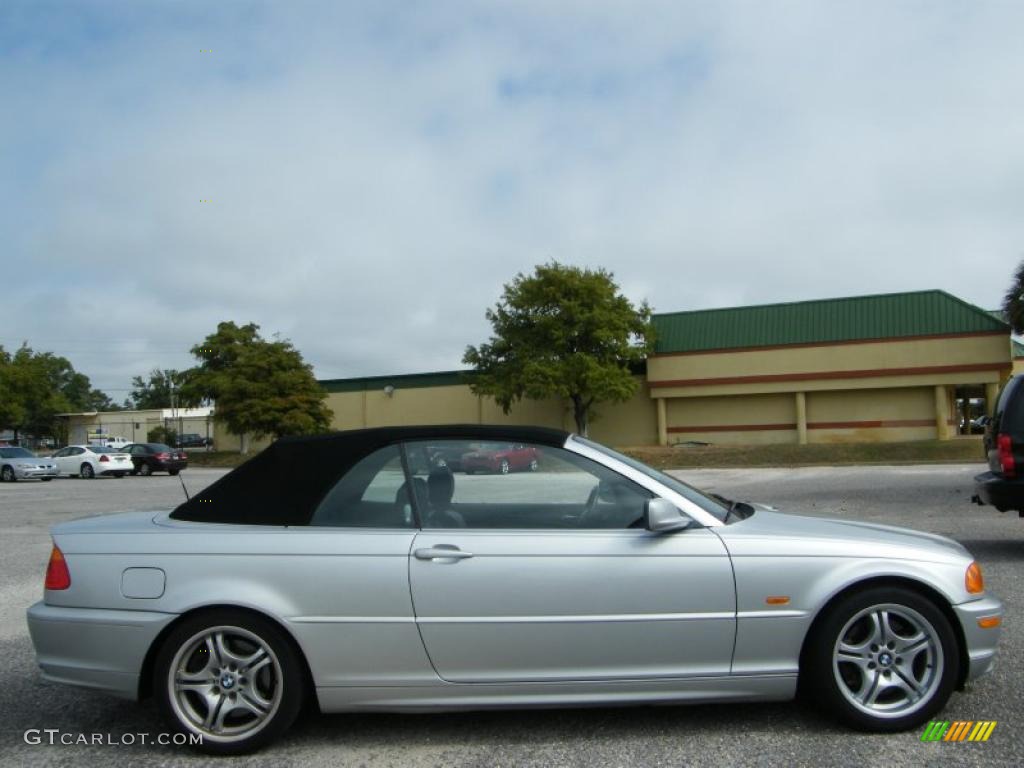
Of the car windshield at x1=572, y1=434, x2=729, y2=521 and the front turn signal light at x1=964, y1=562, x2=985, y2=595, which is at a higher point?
the car windshield at x1=572, y1=434, x2=729, y2=521

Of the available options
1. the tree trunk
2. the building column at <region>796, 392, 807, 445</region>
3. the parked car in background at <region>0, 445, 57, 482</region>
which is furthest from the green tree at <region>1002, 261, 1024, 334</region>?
the parked car in background at <region>0, 445, 57, 482</region>

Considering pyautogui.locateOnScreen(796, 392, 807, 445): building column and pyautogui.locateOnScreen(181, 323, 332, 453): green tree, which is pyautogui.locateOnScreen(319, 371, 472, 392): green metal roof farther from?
pyautogui.locateOnScreen(796, 392, 807, 445): building column

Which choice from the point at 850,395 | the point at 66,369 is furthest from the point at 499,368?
the point at 66,369

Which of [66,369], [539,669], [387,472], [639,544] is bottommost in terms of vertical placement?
[539,669]

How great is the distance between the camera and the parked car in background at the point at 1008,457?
8.25 m

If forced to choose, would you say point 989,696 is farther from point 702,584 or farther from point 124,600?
point 124,600

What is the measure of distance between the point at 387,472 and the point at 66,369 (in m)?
148

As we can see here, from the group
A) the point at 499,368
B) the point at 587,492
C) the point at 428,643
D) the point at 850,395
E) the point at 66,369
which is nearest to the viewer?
the point at 428,643

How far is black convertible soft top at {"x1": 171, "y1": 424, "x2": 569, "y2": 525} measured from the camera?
412cm

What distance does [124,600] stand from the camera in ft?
12.8

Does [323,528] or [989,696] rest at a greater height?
[323,528]

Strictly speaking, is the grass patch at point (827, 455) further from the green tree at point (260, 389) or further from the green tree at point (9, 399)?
the green tree at point (9, 399)

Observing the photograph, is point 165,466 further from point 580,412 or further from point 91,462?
point 580,412

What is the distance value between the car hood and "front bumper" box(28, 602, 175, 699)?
2635 millimetres
